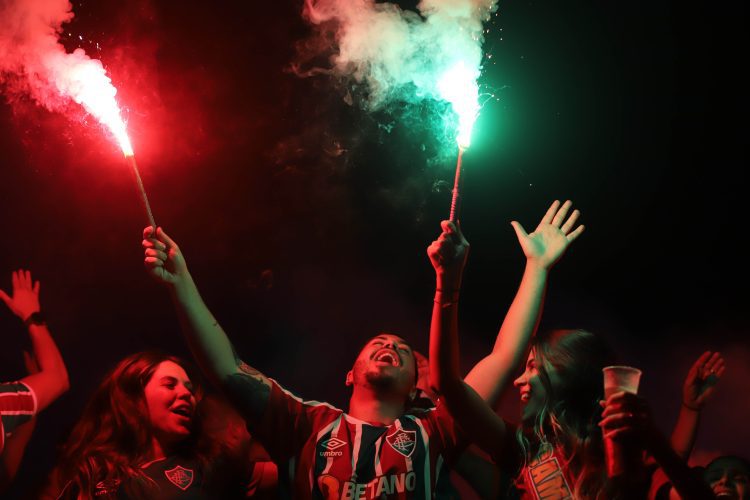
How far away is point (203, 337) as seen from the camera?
311 cm

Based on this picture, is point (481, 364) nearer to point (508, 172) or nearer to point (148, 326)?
point (508, 172)

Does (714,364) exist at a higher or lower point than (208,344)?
lower

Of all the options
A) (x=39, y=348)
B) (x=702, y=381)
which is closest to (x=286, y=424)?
(x=39, y=348)

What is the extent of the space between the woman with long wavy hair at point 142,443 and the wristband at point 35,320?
744 mm

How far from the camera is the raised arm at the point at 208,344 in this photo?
10.2 feet

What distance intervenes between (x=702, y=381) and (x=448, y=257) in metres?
1.84

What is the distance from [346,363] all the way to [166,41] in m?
2.57

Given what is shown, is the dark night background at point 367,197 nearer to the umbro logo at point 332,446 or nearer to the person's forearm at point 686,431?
the person's forearm at point 686,431

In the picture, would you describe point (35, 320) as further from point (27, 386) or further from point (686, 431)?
point (686, 431)

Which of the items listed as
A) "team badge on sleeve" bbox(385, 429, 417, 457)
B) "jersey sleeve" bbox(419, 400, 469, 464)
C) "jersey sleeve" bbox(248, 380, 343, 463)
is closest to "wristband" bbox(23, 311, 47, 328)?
"jersey sleeve" bbox(248, 380, 343, 463)

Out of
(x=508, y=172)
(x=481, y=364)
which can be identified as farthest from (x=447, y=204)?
(x=481, y=364)

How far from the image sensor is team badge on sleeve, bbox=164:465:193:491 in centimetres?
339

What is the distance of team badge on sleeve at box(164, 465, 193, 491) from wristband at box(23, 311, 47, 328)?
1.51 metres

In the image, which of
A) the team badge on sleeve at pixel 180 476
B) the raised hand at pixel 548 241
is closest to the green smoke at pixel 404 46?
the raised hand at pixel 548 241
